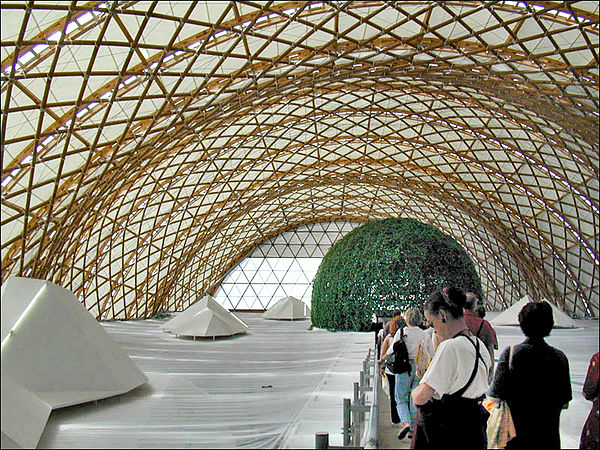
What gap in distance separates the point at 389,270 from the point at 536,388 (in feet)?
29.9

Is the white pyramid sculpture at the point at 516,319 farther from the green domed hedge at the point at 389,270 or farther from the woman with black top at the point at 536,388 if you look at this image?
the woman with black top at the point at 536,388

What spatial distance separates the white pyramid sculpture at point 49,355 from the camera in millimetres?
6344

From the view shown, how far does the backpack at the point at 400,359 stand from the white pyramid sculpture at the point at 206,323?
14.0 m

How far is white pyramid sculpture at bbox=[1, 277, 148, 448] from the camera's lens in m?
6.34

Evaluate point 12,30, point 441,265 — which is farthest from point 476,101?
point 12,30

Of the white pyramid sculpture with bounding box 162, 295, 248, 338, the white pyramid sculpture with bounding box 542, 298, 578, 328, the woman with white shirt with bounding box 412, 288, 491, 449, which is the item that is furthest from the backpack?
the white pyramid sculpture with bounding box 542, 298, 578, 328

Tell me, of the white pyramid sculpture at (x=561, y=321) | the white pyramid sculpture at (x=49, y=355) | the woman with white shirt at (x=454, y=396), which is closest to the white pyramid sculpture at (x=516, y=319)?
the white pyramid sculpture at (x=561, y=321)

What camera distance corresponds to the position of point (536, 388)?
4270mm

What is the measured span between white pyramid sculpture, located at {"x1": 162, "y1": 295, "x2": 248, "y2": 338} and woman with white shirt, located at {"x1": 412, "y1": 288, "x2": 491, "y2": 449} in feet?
55.2

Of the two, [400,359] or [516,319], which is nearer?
[400,359]

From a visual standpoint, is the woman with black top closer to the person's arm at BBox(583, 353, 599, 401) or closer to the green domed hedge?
the person's arm at BBox(583, 353, 599, 401)

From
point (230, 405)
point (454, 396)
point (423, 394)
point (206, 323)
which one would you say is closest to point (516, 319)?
point (206, 323)

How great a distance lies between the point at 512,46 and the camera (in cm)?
2167

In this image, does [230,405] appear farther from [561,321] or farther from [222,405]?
[561,321]
